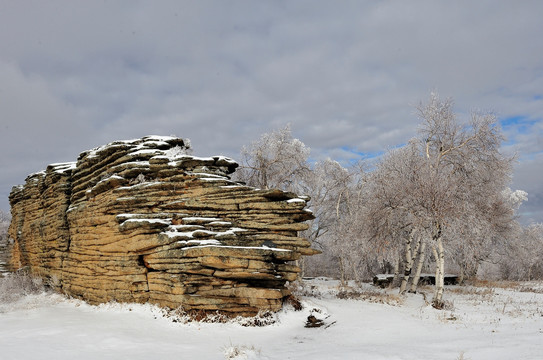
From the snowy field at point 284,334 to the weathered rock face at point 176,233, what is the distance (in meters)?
1.00

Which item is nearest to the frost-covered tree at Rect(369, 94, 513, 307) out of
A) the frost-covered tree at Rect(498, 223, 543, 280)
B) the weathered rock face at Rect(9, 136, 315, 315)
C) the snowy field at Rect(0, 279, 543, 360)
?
the snowy field at Rect(0, 279, 543, 360)

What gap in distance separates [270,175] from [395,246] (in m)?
10.9

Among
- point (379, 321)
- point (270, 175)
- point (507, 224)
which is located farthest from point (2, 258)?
point (507, 224)

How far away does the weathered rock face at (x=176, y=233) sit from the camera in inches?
452

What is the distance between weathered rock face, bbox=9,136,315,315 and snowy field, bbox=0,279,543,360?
996mm

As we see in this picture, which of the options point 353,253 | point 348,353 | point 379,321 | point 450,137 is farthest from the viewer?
point 353,253

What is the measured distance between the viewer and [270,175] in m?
25.1

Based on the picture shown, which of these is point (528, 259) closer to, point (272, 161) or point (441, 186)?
point (441, 186)

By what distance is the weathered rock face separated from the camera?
11.5 m

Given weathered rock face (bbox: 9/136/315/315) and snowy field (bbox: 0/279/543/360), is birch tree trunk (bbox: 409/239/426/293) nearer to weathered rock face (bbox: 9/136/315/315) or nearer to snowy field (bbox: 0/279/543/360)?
snowy field (bbox: 0/279/543/360)

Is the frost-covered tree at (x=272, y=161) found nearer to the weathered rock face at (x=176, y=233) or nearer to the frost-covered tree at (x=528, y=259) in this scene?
the weathered rock face at (x=176, y=233)

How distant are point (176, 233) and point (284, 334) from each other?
17.8 ft

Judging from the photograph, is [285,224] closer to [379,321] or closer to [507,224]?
[379,321]

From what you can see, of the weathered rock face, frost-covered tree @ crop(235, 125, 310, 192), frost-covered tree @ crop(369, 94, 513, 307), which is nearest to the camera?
the weathered rock face
